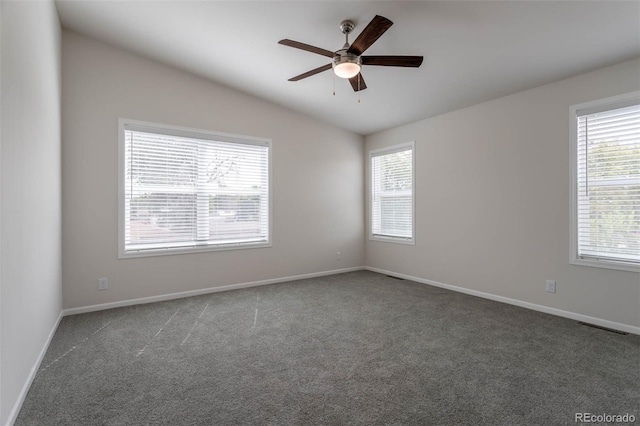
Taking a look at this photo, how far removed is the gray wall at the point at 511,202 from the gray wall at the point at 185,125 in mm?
1329

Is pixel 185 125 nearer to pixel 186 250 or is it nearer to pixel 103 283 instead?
pixel 186 250

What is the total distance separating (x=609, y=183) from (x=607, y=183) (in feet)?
0.05

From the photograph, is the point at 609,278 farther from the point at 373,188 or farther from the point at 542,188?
the point at 373,188

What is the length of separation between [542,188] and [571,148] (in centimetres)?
48

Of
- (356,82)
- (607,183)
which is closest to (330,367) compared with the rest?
(356,82)

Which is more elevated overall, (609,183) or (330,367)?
(609,183)

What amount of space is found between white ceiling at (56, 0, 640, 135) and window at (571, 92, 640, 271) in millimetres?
476

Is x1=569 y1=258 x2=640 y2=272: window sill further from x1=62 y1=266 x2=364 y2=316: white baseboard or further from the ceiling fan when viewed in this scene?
x1=62 y1=266 x2=364 y2=316: white baseboard

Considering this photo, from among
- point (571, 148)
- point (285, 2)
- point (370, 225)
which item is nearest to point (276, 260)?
point (370, 225)

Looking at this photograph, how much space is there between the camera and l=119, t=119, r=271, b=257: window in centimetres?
384

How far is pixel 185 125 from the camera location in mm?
4160

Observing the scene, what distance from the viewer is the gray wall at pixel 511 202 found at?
10.4 ft

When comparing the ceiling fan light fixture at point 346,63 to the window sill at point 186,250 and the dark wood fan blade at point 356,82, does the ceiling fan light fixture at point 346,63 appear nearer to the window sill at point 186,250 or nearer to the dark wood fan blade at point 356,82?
the dark wood fan blade at point 356,82

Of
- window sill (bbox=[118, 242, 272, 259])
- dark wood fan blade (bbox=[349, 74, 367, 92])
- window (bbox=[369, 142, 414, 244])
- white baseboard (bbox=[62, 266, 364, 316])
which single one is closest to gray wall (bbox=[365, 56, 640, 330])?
window (bbox=[369, 142, 414, 244])
